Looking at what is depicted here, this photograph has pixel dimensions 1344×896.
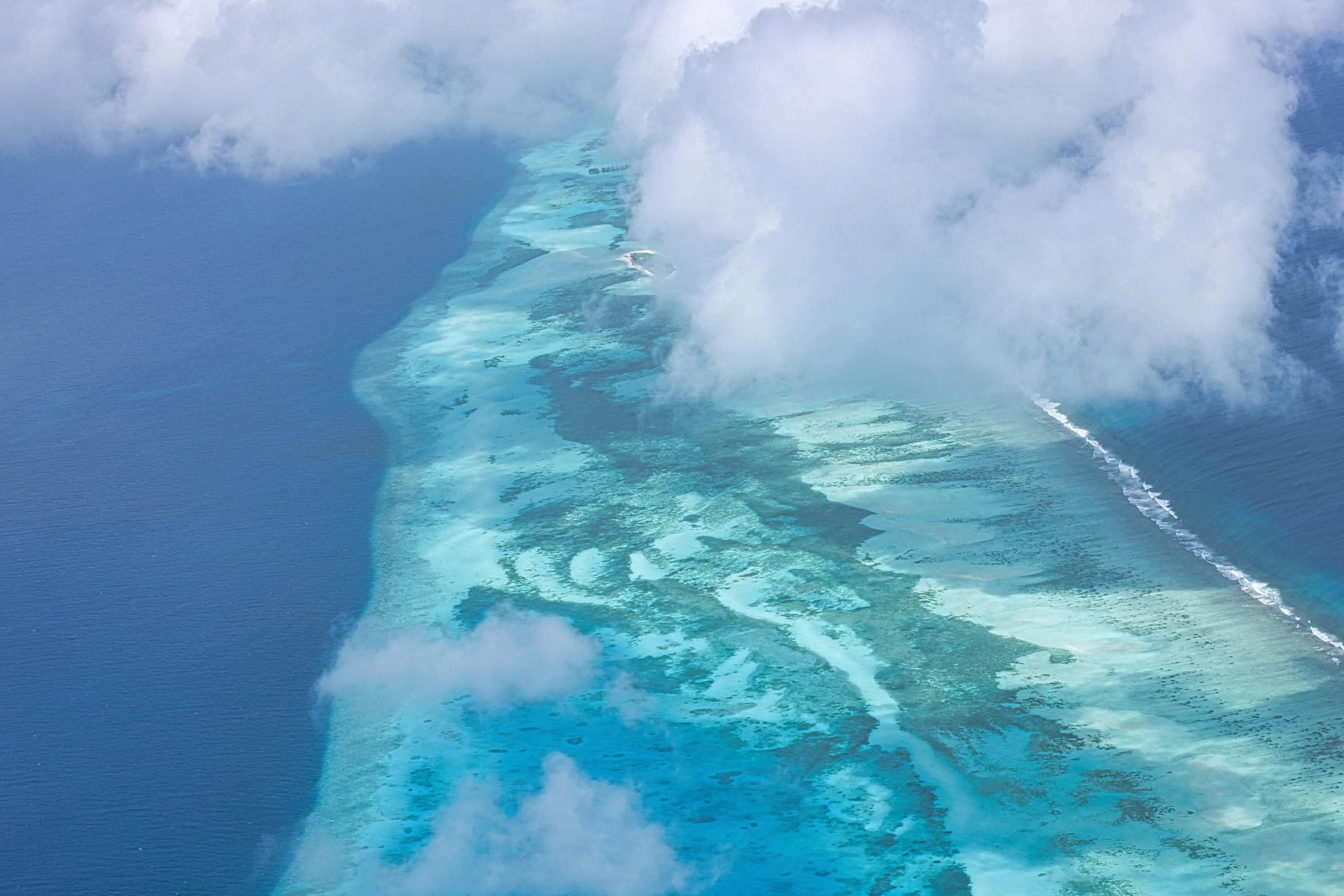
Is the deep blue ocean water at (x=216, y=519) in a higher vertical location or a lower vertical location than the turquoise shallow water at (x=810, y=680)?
lower

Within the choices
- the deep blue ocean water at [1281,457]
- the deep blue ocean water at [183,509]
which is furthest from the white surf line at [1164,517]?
the deep blue ocean water at [183,509]

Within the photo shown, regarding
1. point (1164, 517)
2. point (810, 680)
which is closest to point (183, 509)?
point (810, 680)

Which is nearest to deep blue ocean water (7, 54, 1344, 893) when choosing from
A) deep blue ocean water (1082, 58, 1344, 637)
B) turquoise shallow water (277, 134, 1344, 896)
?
deep blue ocean water (1082, 58, 1344, 637)

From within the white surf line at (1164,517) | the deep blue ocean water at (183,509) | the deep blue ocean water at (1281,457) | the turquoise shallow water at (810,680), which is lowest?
the deep blue ocean water at (183,509)

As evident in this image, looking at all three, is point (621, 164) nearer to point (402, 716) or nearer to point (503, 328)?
point (503, 328)

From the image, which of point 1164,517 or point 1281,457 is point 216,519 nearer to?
point 1164,517

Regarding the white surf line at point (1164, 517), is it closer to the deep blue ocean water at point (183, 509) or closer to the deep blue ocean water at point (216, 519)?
the deep blue ocean water at point (216, 519)
